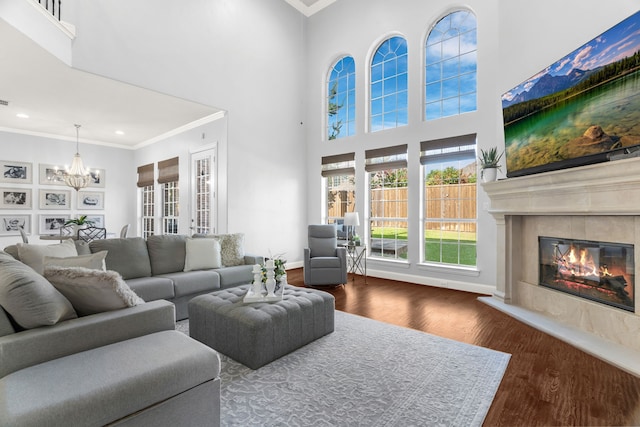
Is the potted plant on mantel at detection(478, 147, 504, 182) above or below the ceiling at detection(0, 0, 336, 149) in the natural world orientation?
below

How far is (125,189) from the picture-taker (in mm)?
7793

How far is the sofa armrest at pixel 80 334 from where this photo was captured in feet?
4.70

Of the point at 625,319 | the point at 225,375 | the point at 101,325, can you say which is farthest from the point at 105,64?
the point at 625,319

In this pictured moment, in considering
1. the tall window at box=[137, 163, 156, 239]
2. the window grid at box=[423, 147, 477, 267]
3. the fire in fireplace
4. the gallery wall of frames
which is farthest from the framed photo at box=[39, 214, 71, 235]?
the fire in fireplace

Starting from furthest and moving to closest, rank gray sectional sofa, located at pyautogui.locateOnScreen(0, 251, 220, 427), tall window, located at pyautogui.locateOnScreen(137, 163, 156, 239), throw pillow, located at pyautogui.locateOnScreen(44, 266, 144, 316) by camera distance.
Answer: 1. tall window, located at pyautogui.locateOnScreen(137, 163, 156, 239)
2. throw pillow, located at pyautogui.locateOnScreen(44, 266, 144, 316)
3. gray sectional sofa, located at pyautogui.locateOnScreen(0, 251, 220, 427)

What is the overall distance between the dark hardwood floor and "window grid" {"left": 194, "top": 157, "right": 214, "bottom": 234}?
10.2ft

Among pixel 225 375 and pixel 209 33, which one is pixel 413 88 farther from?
pixel 225 375

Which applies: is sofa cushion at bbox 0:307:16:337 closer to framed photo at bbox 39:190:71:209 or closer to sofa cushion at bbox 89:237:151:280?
sofa cushion at bbox 89:237:151:280

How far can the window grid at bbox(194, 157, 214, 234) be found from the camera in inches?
230

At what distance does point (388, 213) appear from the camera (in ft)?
18.8

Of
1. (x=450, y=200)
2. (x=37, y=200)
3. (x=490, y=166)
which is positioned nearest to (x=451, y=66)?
(x=490, y=166)

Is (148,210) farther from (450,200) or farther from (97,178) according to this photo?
(450,200)

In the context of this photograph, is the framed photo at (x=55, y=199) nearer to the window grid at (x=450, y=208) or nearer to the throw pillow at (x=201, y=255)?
the throw pillow at (x=201, y=255)

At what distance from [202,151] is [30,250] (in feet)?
12.0
